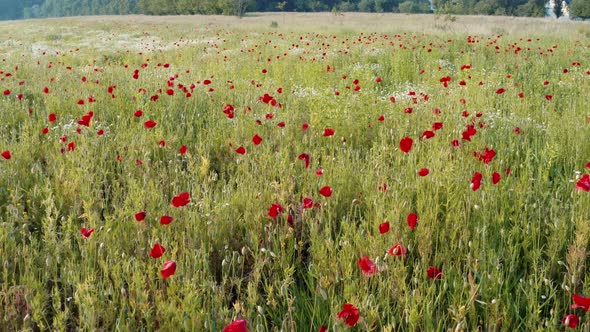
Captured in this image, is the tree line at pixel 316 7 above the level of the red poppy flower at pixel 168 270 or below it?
above

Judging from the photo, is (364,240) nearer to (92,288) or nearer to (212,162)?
(92,288)

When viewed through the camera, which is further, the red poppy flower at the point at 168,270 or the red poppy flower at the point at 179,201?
the red poppy flower at the point at 179,201

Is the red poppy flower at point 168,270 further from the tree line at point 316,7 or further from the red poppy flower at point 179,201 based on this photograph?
the tree line at point 316,7

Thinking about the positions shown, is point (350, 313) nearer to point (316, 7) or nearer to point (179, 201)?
→ point (179, 201)

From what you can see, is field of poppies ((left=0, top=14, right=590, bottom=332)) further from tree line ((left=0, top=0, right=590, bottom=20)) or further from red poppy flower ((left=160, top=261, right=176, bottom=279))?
tree line ((left=0, top=0, right=590, bottom=20))

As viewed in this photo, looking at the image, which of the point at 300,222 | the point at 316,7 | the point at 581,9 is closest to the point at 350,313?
the point at 300,222

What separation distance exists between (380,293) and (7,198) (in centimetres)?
247

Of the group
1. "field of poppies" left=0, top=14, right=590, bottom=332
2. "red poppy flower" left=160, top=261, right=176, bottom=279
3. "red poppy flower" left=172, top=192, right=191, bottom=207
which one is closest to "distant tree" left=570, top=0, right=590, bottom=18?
"field of poppies" left=0, top=14, right=590, bottom=332

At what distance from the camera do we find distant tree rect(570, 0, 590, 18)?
7525 cm

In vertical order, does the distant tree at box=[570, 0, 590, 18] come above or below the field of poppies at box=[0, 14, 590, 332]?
above

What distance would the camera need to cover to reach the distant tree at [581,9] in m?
75.2

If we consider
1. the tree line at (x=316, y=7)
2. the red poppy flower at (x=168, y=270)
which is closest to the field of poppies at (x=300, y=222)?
the red poppy flower at (x=168, y=270)

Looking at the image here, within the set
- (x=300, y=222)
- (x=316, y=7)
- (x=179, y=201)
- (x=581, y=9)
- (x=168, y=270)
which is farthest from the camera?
(x=316, y=7)

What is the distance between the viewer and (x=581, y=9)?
76438 millimetres
